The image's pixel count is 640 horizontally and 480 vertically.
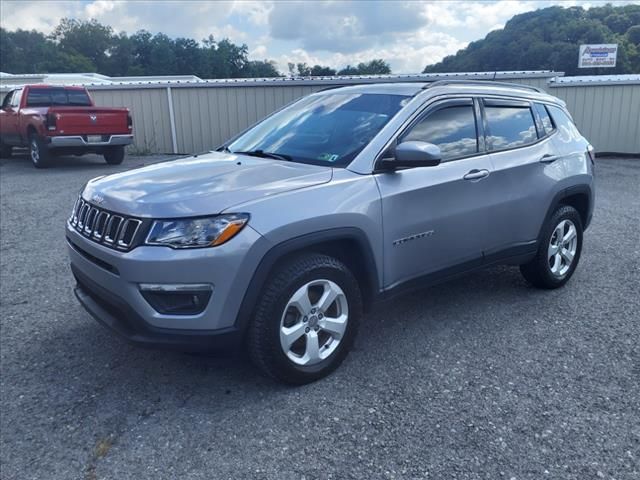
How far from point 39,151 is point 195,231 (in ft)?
38.1

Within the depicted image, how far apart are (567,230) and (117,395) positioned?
3956 millimetres

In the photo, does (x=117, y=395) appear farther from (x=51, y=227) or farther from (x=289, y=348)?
(x=51, y=227)

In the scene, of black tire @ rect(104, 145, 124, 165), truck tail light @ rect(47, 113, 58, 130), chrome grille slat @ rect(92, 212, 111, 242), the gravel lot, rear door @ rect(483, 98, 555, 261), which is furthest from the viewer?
black tire @ rect(104, 145, 124, 165)

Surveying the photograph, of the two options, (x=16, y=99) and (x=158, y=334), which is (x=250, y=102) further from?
(x=158, y=334)

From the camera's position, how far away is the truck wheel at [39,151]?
12.7 m

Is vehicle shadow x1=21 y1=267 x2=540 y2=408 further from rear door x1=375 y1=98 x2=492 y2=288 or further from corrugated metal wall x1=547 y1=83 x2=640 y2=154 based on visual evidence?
corrugated metal wall x1=547 y1=83 x2=640 y2=154

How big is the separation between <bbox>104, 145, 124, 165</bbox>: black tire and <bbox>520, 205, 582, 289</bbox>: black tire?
10.9m

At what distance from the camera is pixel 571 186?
4.88m

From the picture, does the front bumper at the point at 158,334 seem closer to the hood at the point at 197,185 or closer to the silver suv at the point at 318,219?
the silver suv at the point at 318,219

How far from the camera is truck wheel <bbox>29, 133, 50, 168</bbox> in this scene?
41.7 ft

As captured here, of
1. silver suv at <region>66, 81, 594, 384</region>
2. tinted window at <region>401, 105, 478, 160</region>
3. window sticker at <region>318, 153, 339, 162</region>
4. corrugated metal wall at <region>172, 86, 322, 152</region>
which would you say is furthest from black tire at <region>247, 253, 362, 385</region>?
corrugated metal wall at <region>172, 86, 322, 152</region>

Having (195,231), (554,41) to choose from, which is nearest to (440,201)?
(195,231)

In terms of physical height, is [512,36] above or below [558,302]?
above

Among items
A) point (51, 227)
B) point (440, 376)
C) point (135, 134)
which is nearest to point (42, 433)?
point (440, 376)
